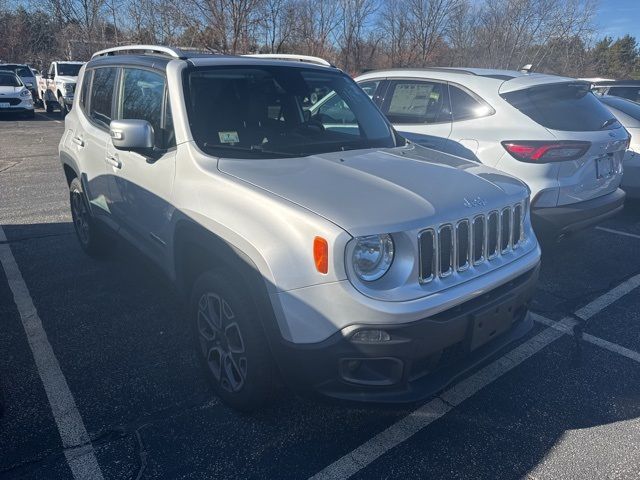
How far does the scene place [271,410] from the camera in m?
2.85

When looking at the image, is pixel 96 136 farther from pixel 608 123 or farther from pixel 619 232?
pixel 619 232

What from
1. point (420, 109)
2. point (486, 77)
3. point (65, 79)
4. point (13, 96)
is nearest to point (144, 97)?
point (420, 109)

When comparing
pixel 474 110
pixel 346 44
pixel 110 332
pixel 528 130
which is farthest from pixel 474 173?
pixel 346 44

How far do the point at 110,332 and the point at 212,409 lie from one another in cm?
124

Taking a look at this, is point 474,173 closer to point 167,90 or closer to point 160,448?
point 167,90

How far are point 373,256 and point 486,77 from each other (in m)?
3.64

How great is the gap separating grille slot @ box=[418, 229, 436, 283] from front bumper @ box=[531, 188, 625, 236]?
7.29ft

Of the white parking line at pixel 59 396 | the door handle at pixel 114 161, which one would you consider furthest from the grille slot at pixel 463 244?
the door handle at pixel 114 161

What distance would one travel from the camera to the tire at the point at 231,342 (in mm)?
2520

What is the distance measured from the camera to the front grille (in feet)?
7.77

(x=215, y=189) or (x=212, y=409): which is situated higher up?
(x=215, y=189)

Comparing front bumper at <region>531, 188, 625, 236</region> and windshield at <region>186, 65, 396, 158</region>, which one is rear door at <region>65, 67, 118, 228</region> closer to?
windshield at <region>186, 65, 396, 158</region>

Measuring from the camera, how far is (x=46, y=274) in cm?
464

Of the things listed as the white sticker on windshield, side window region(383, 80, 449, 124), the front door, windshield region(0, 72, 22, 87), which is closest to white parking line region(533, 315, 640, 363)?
side window region(383, 80, 449, 124)
